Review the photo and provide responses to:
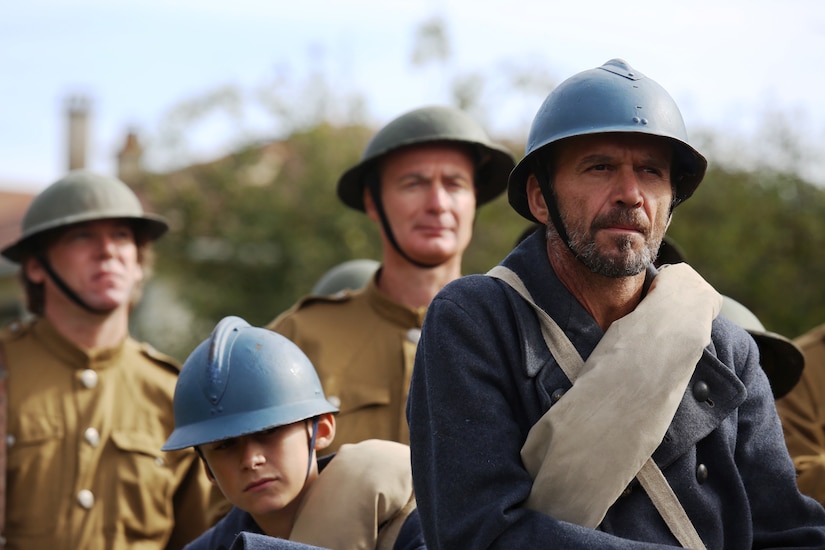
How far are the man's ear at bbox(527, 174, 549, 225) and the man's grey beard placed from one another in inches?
8.8

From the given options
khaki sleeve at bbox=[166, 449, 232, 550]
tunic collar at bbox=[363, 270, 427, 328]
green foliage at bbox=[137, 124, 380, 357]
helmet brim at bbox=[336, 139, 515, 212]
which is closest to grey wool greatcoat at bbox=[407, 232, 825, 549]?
tunic collar at bbox=[363, 270, 427, 328]

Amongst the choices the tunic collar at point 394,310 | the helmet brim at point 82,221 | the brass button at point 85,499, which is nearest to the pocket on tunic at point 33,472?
the brass button at point 85,499

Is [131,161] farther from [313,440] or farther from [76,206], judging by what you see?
[313,440]

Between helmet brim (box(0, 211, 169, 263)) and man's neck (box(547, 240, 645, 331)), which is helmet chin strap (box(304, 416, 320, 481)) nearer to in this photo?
man's neck (box(547, 240, 645, 331))

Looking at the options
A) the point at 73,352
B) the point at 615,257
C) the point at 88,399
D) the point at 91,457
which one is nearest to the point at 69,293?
the point at 73,352

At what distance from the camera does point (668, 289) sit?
373cm

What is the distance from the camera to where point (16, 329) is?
743cm

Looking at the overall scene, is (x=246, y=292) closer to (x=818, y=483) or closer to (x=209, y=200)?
(x=209, y=200)

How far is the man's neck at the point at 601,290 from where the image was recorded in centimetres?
378

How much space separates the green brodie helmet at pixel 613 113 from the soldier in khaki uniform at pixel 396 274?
8.49 feet

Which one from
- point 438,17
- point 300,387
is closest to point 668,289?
point 300,387

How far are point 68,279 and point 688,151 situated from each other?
14.3 feet

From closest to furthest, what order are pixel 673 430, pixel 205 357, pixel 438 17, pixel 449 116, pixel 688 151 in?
pixel 673 430, pixel 688 151, pixel 205 357, pixel 449 116, pixel 438 17

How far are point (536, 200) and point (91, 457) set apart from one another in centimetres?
377
